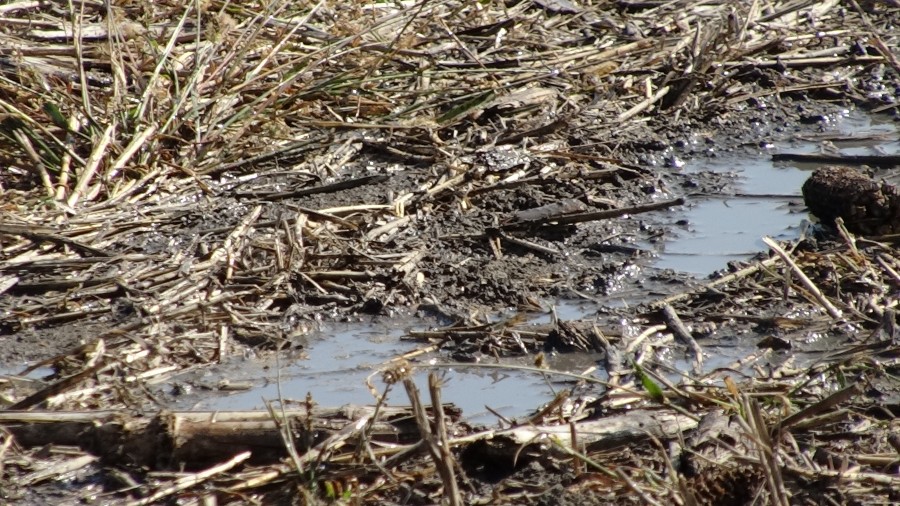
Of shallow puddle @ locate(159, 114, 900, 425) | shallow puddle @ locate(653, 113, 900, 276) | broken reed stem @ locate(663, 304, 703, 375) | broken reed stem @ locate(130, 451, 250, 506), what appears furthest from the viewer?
shallow puddle @ locate(653, 113, 900, 276)

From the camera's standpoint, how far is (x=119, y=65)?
5090 mm

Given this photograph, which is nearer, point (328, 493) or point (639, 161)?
point (328, 493)

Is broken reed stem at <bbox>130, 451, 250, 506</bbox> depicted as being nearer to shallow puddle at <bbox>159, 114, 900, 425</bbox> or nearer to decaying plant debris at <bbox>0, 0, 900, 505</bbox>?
decaying plant debris at <bbox>0, 0, 900, 505</bbox>

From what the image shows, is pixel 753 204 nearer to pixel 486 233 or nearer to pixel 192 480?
pixel 486 233

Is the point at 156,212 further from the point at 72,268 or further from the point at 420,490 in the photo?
the point at 420,490

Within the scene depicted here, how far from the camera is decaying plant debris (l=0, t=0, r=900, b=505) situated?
2.69 metres

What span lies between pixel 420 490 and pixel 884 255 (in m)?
2.33

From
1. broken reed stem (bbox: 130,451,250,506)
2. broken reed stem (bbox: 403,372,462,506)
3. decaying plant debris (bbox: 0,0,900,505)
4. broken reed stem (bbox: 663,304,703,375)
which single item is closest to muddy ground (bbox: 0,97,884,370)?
decaying plant debris (bbox: 0,0,900,505)

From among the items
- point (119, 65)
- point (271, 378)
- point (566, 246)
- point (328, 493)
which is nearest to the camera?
point (328, 493)

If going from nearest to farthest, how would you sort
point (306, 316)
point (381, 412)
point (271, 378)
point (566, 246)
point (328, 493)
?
point (328, 493) → point (381, 412) → point (271, 378) → point (306, 316) → point (566, 246)

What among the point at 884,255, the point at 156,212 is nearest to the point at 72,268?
the point at 156,212

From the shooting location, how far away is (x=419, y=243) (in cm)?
434

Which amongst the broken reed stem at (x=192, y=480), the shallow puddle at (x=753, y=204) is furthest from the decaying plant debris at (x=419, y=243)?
the shallow puddle at (x=753, y=204)

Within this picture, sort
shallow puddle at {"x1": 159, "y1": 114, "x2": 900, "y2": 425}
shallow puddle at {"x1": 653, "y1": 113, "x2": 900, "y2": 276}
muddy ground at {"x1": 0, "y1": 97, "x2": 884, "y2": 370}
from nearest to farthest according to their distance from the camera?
shallow puddle at {"x1": 159, "y1": 114, "x2": 900, "y2": 425} < muddy ground at {"x1": 0, "y1": 97, "x2": 884, "y2": 370} < shallow puddle at {"x1": 653, "y1": 113, "x2": 900, "y2": 276}
